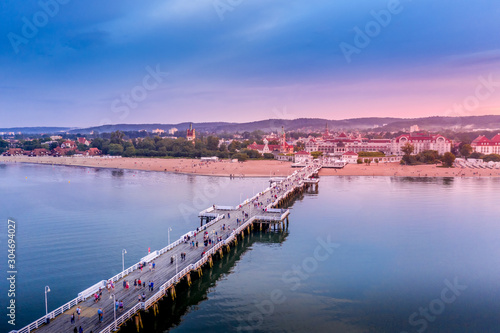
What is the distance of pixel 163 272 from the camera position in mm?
23188

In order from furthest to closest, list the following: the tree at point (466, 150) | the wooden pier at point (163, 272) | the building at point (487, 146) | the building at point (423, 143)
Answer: the building at point (423, 143), the building at point (487, 146), the tree at point (466, 150), the wooden pier at point (163, 272)

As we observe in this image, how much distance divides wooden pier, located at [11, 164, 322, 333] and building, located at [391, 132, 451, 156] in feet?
298

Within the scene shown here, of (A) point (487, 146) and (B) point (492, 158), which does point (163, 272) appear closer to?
(B) point (492, 158)

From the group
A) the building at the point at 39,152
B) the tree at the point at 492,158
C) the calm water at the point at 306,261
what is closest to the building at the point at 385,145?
the tree at the point at 492,158

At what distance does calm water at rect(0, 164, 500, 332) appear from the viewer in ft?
68.1

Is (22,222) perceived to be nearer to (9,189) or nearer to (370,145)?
(9,189)

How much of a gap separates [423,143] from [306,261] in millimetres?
103626

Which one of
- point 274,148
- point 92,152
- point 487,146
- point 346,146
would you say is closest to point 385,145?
point 346,146

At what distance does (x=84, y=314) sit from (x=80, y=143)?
154 meters

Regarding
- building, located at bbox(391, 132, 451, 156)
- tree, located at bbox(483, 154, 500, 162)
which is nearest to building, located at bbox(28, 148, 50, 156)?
building, located at bbox(391, 132, 451, 156)

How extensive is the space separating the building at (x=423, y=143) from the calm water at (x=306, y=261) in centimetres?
6689

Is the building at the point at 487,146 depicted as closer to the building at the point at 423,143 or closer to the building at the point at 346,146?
the building at the point at 423,143

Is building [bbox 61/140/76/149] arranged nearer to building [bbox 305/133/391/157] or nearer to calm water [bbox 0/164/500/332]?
building [bbox 305/133/391/157]

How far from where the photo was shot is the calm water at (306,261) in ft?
68.1
